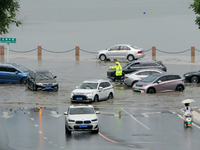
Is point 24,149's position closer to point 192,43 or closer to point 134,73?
point 134,73

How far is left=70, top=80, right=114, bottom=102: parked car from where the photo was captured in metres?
28.3

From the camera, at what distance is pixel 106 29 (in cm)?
12169

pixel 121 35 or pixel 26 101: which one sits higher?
pixel 121 35

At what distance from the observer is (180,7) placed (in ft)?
584

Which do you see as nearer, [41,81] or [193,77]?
[41,81]

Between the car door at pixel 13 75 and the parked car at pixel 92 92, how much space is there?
8.58 m

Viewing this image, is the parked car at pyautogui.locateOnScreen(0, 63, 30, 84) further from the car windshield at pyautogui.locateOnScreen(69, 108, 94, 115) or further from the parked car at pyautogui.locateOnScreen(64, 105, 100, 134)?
the parked car at pyautogui.locateOnScreen(64, 105, 100, 134)

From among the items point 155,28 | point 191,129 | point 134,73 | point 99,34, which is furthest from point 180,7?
point 191,129

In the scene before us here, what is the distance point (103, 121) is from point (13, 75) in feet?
50.2

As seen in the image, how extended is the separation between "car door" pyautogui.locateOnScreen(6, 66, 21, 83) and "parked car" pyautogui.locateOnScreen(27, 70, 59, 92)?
90.4 inches

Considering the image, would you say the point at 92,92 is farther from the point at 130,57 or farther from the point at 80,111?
the point at 130,57

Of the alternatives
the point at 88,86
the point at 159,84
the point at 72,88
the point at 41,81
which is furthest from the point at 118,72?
the point at 88,86

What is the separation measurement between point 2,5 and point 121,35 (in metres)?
85.8

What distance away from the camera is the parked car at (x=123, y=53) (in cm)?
4934
